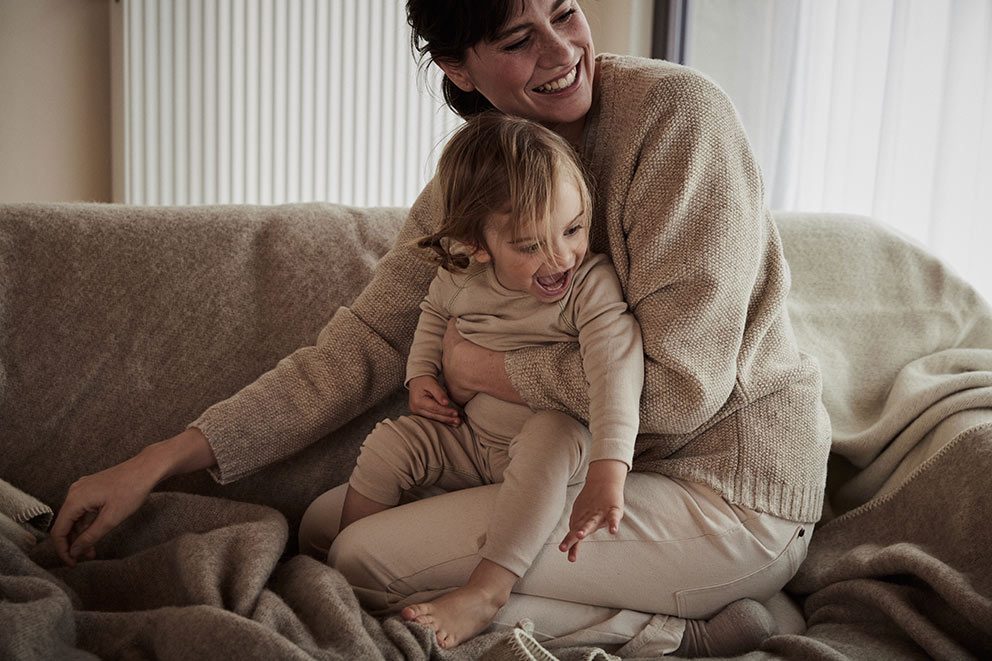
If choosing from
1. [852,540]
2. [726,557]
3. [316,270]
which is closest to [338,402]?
[316,270]

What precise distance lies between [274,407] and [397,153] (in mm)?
2407

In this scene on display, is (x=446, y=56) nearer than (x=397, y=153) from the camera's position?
Yes

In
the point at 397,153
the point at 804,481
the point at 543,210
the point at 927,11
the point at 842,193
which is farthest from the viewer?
the point at 397,153

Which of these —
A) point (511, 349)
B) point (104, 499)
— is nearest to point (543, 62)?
point (511, 349)

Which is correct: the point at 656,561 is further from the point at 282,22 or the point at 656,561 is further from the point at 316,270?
the point at 282,22

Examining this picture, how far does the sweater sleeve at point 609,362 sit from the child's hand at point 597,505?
0.01 meters

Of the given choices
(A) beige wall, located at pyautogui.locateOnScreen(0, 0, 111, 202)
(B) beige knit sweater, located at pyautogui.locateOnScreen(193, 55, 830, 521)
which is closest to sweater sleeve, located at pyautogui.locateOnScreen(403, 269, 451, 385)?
(B) beige knit sweater, located at pyautogui.locateOnScreen(193, 55, 830, 521)

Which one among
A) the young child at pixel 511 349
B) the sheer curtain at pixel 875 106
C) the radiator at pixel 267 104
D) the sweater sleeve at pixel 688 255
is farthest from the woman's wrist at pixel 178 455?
the radiator at pixel 267 104

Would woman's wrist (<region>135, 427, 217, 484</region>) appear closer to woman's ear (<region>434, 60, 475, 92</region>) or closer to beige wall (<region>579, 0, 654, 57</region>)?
woman's ear (<region>434, 60, 475, 92</region>)

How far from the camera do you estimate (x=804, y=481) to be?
1347 mm

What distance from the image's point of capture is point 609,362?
1230mm

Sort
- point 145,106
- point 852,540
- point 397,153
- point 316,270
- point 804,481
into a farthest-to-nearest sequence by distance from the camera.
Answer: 1. point 397,153
2. point 145,106
3. point 316,270
4. point 852,540
5. point 804,481

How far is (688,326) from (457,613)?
0.46 m

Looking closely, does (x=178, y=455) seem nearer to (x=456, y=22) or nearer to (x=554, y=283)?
(x=554, y=283)
